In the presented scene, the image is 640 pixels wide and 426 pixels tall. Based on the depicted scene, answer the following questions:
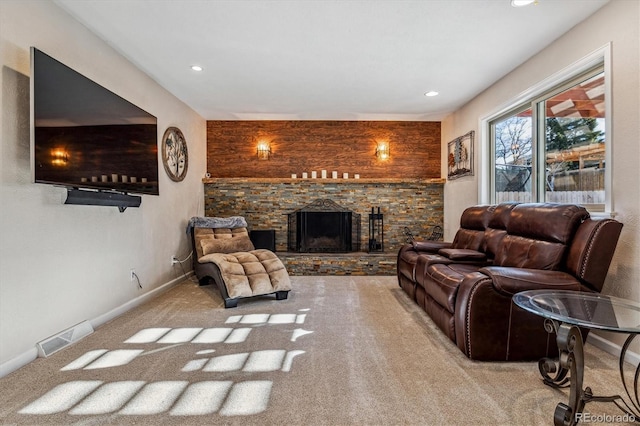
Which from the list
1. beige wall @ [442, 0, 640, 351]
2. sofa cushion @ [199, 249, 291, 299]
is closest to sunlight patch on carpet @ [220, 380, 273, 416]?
sofa cushion @ [199, 249, 291, 299]

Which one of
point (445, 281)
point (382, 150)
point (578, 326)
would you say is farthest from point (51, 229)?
point (382, 150)

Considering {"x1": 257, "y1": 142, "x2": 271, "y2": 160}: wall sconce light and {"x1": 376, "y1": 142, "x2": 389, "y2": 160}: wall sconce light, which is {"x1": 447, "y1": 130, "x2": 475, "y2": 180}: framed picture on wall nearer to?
{"x1": 376, "y1": 142, "x2": 389, "y2": 160}: wall sconce light

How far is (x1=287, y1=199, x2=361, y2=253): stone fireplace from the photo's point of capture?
219 inches

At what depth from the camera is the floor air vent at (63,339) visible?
2.24 m

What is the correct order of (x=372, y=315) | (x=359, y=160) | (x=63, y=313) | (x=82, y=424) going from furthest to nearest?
(x=359, y=160)
(x=372, y=315)
(x=63, y=313)
(x=82, y=424)

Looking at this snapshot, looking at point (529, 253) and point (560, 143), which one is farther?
point (560, 143)

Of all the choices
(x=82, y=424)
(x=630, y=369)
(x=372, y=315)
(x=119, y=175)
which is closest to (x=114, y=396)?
(x=82, y=424)

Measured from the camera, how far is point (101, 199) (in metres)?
2.69

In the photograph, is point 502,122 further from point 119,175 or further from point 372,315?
point 119,175

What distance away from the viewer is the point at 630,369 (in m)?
2.09

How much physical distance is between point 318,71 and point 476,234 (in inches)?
96.5

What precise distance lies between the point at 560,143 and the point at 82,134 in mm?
3999

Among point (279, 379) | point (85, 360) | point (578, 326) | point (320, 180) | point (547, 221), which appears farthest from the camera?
point (320, 180)

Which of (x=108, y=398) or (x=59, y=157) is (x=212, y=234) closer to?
(x=59, y=157)
